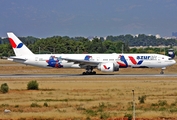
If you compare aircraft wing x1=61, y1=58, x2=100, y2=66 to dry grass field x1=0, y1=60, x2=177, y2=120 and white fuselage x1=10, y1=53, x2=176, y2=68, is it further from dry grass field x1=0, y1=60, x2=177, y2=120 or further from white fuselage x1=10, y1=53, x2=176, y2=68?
dry grass field x1=0, y1=60, x2=177, y2=120

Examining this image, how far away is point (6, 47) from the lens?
16362 cm

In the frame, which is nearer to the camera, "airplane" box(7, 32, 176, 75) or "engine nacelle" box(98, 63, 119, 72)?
"engine nacelle" box(98, 63, 119, 72)

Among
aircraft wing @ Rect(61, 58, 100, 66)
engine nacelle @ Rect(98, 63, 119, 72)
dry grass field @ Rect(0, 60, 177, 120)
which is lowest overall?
dry grass field @ Rect(0, 60, 177, 120)

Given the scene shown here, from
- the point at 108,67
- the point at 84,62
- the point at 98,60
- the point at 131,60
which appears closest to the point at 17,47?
the point at 84,62

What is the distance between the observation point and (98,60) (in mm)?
68750

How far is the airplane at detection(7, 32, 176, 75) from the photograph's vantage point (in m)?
67.5

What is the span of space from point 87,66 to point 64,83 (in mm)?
14988

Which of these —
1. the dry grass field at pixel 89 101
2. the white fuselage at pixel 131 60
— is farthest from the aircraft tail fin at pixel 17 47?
the dry grass field at pixel 89 101

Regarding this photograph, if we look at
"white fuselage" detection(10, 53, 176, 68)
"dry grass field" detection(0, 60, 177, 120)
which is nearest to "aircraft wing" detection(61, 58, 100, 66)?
"white fuselage" detection(10, 53, 176, 68)

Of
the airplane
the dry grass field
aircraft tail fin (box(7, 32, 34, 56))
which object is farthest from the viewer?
aircraft tail fin (box(7, 32, 34, 56))

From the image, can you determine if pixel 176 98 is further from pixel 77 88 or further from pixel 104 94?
pixel 77 88

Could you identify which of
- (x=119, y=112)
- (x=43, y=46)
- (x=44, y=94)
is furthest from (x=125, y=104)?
(x=43, y=46)

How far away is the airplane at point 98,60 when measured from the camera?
6750 centimetres

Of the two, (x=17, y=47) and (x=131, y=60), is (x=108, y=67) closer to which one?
(x=131, y=60)
